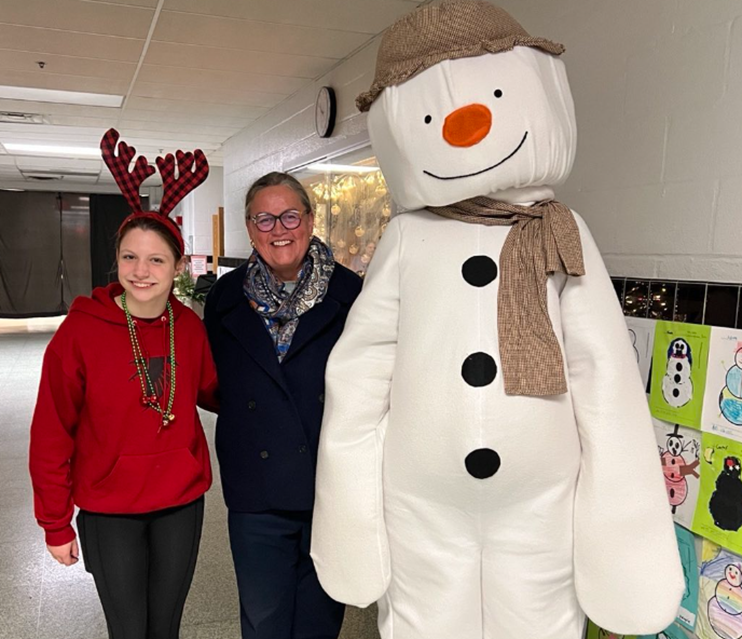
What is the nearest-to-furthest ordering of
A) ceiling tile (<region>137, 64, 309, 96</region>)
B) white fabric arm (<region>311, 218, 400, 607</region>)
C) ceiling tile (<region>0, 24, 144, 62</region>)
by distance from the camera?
1. white fabric arm (<region>311, 218, 400, 607</region>)
2. ceiling tile (<region>0, 24, 144, 62</region>)
3. ceiling tile (<region>137, 64, 309, 96</region>)

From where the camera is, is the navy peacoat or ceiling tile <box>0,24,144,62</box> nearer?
the navy peacoat

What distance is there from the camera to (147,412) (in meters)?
1.49

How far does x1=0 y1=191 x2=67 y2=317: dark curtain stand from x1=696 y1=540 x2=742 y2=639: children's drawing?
40.4 ft

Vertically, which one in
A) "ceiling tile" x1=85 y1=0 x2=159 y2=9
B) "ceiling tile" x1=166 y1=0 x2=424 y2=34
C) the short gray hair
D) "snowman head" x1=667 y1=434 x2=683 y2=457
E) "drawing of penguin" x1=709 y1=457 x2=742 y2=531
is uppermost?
"ceiling tile" x1=166 y1=0 x2=424 y2=34

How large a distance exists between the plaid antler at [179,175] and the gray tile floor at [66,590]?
1.42 metres

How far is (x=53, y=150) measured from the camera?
23.4 ft

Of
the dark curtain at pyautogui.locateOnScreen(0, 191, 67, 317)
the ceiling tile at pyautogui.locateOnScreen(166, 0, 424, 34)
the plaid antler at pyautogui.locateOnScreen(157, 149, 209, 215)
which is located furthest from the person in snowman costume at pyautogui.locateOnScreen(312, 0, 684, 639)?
the dark curtain at pyautogui.locateOnScreen(0, 191, 67, 317)

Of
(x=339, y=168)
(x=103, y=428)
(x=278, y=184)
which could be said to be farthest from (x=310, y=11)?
(x=103, y=428)

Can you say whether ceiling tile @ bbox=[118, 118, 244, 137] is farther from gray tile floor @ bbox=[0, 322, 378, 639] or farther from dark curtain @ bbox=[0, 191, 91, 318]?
dark curtain @ bbox=[0, 191, 91, 318]

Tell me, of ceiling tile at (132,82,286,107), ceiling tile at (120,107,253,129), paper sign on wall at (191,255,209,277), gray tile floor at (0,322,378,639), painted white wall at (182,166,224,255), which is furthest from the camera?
painted white wall at (182,166,224,255)

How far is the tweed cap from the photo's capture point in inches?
47.3

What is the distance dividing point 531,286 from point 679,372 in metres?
0.54

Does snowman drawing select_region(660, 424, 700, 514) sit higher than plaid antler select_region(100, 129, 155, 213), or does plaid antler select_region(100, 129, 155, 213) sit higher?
plaid antler select_region(100, 129, 155, 213)

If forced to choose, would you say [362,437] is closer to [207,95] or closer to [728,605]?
[728,605]
